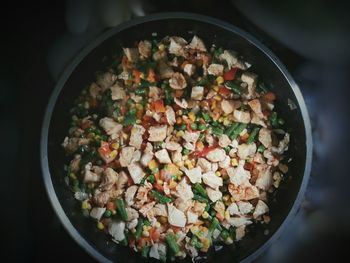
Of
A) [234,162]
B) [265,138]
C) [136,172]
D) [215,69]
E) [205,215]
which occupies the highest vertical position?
[215,69]

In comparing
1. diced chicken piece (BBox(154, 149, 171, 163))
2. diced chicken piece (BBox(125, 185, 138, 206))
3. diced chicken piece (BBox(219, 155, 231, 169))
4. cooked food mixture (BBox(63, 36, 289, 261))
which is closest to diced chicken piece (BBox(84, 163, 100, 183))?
cooked food mixture (BBox(63, 36, 289, 261))

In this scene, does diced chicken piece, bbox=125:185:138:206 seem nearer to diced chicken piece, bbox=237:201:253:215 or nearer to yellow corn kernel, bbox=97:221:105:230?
yellow corn kernel, bbox=97:221:105:230

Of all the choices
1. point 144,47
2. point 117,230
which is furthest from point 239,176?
point 144,47

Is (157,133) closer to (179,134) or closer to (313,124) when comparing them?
(179,134)

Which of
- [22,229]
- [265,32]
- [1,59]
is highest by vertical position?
[265,32]

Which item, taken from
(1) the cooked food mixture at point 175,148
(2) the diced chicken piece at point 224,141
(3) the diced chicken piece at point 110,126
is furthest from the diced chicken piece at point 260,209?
(3) the diced chicken piece at point 110,126

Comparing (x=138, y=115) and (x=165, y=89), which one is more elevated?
(x=165, y=89)

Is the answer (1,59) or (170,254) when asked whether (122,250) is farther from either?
(1,59)

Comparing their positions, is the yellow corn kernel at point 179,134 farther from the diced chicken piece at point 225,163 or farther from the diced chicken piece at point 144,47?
the diced chicken piece at point 144,47

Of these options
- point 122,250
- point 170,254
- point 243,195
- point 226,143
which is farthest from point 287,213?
point 122,250
